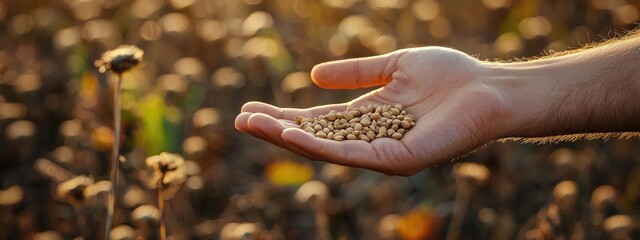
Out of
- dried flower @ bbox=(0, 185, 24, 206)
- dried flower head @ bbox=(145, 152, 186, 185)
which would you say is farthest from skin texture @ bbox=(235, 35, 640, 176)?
dried flower @ bbox=(0, 185, 24, 206)

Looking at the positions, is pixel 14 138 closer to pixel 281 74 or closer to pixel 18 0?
pixel 281 74

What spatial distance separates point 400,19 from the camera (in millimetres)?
2975

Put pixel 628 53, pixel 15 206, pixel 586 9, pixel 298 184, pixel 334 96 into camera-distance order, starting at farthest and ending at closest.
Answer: pixel 586 9 < pixel 334 96 < pixel 298 184 < pixel 15 206 < pixel 628 53

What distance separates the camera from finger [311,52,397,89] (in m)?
1.89

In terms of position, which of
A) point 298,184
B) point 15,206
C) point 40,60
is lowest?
point 298,184

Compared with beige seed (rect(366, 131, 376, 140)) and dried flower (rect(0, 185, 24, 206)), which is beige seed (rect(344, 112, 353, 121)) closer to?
beige seed (rect(366, 131, 376, 140))

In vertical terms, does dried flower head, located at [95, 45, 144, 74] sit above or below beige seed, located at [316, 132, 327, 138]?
above

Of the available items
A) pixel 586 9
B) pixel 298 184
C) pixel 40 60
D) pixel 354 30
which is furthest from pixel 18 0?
pixel 586 9

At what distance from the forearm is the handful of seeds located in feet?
0.66

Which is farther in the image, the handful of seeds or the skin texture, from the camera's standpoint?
the handful of seeds

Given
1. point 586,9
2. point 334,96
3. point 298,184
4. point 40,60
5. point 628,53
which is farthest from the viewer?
point 586,9

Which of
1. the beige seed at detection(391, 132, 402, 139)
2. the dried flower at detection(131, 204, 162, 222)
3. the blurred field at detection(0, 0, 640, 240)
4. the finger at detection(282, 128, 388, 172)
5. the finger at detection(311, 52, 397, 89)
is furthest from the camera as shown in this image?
the blurred field at detection(0, 0, 640, 240)

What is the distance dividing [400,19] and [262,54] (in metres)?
0.59

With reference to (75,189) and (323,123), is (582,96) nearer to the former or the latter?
(323,123)
